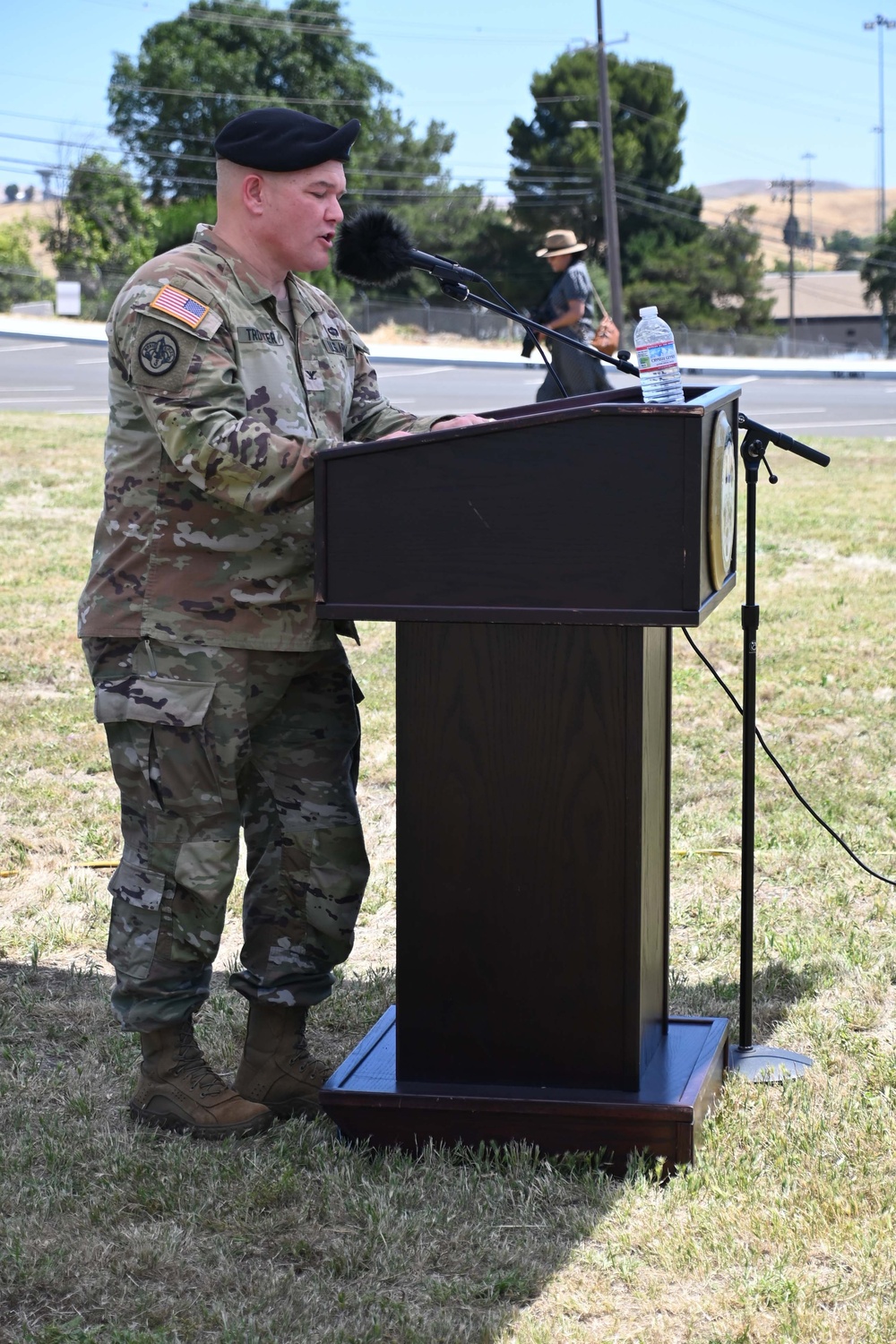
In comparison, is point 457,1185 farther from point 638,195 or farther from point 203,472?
point 638,195

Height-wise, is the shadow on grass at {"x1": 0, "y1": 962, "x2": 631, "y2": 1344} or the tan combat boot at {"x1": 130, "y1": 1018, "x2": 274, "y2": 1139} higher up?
the tan combat boot at {"x1": 130, "y1": 1018, "x2": 274, "y2": 1139}

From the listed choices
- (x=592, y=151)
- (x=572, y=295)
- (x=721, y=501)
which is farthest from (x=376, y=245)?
(x=592, y=151)

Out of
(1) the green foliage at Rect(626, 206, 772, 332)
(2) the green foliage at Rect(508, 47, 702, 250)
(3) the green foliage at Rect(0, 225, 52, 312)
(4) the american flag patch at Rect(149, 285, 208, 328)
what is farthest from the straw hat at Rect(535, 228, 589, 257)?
(2) the green foliage at Rect(508, 47, 702, 250)

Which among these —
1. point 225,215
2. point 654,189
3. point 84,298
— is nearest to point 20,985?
point 225,215

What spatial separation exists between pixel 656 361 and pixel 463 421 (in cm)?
37

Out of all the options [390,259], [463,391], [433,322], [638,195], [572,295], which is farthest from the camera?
[638,195]

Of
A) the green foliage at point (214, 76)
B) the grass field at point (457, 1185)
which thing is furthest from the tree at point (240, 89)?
the grass field at point (457, 1185)

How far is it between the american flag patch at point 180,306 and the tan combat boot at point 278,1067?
4.67 feet

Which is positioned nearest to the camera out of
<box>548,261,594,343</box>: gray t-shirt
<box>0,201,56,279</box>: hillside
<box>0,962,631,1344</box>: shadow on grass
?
<box>0,962,631,1344</box>: shadow on grass

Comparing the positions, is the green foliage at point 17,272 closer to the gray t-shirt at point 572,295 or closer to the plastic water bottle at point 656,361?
the gray t-shirt at point 572,295

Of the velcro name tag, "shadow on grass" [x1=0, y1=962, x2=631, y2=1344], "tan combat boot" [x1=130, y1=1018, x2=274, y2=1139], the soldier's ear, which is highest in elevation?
the soldier's ear

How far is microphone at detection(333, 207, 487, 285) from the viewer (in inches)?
114

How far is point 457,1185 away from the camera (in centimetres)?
274

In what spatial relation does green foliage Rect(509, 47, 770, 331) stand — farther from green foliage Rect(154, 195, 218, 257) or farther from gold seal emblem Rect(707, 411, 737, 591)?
gold seal emblem Rect(707, 411, 737, 591)
